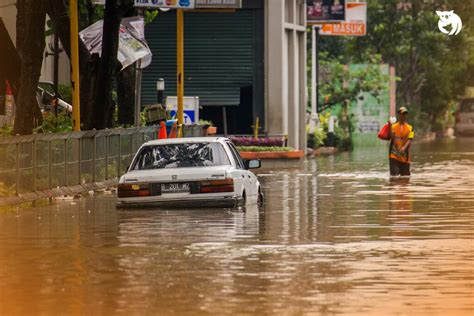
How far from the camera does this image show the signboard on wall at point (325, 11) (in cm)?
6906

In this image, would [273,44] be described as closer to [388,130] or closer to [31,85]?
[388,130]

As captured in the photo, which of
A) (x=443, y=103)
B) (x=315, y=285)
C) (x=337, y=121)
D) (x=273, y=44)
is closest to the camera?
(x=315, y=285)

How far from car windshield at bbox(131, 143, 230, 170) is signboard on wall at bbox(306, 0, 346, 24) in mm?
41257

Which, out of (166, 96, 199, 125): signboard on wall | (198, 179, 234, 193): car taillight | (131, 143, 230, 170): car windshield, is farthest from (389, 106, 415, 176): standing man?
(198, 179, 234, 193): car taillight

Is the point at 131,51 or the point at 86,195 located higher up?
the point at 131,51

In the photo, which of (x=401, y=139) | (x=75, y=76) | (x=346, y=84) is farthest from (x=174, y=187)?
(x=346, y=84)

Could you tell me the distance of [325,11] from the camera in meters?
69.4

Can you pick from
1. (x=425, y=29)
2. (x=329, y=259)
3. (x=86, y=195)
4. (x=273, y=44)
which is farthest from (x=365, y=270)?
(x=425, y=29)

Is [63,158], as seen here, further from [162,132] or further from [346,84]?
[346,84]

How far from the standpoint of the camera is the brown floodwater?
49.2 feet

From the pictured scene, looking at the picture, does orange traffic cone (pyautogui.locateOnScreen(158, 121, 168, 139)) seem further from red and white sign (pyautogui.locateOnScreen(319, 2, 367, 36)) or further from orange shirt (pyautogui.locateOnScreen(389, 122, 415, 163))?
red and white sign (pyautogui.locateOnScreen(319, 2, 367, 36))

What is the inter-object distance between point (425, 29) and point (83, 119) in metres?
51.2

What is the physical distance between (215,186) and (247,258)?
7.67 meters

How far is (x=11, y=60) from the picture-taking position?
41781 millimetres
